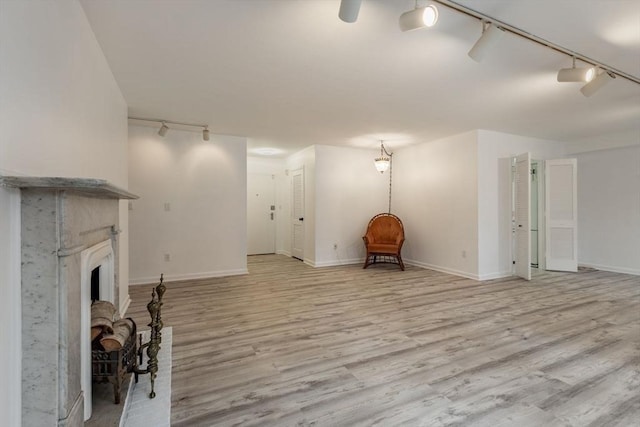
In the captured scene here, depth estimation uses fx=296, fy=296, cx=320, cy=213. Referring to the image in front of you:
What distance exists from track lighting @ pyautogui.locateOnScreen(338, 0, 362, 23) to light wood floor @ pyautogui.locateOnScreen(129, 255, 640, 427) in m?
2.24

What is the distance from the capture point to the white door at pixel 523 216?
483cm

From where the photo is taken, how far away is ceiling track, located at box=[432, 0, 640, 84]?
1876 mm

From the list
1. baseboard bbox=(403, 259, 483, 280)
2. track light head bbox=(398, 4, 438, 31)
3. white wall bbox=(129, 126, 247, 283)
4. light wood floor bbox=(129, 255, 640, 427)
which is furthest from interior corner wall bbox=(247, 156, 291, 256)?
track light head bbox=(398, 4, 438, 31)

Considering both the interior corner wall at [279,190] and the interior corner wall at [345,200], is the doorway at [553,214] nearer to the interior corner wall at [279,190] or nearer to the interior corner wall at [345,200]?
the interior corner wall at [345,200]

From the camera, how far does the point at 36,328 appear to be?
1.08m

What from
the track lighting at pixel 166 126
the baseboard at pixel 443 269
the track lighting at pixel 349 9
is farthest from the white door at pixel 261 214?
the track lighting at pixel 349 9

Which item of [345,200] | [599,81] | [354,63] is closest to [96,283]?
[354,63]

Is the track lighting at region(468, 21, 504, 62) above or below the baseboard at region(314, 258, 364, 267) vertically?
above

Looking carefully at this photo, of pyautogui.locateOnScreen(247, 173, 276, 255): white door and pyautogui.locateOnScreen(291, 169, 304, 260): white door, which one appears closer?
pyautogui.locateOnScreen(291, 169, 304, 260): white door

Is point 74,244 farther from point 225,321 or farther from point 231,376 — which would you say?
point 225,321

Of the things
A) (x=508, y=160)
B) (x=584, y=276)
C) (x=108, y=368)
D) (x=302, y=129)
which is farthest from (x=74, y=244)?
(x=584, y=276)

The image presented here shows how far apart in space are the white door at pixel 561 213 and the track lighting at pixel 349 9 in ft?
18.6

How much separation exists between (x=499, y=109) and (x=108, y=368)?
15.4ft

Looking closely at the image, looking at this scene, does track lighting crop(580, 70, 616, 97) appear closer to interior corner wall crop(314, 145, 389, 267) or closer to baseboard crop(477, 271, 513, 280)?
baseboard crop(477, 271, 513, 280)
